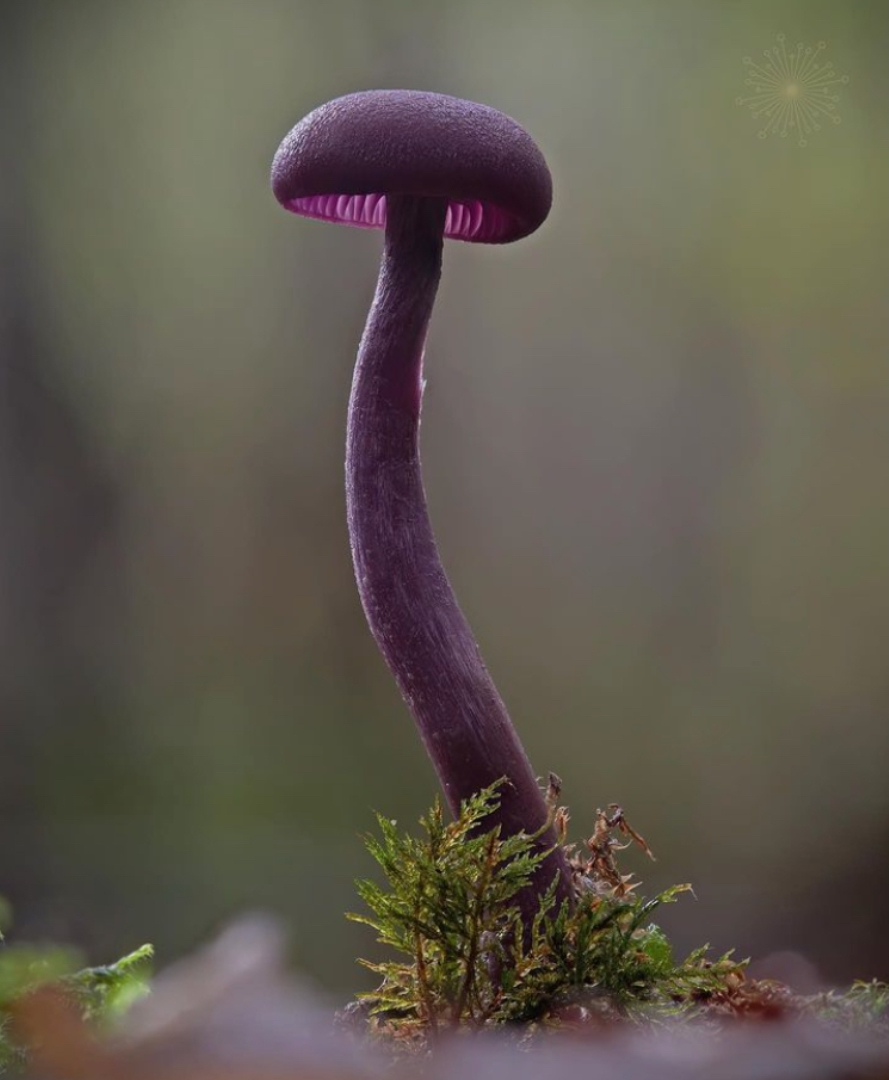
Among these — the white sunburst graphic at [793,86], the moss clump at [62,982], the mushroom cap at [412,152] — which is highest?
the white sunburst graphic at [793,86]

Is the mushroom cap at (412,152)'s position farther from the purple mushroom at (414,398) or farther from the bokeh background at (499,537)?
the bokeh background at (499,537)

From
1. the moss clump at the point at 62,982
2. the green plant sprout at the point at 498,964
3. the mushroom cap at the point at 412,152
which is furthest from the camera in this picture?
the mushroom cap at the point at 412,152

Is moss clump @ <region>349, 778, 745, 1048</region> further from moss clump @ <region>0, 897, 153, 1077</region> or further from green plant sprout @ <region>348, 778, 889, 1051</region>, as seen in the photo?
moss clump @ <region>0, 897, 153, 1077</region>

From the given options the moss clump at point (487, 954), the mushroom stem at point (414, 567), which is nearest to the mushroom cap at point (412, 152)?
the mushroom stem at point (414, 567)

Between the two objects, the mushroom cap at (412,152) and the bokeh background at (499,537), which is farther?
the bokeh background at (499,537)

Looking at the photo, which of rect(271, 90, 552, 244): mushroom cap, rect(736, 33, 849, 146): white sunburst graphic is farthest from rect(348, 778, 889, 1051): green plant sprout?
rect(736, 33, 849, 146): white sunburst graphic

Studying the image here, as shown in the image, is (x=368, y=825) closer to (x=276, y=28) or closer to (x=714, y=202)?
(x=714, y=202)
